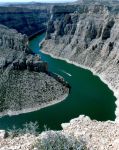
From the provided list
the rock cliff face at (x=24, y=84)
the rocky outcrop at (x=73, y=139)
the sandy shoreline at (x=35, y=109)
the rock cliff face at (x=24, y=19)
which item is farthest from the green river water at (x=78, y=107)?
the rock cliff face at (x=24, y=19)

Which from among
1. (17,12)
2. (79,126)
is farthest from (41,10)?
(79,126)

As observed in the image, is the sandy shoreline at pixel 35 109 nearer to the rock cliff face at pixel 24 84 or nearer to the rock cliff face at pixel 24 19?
the rock cliff face at pixel 24 84

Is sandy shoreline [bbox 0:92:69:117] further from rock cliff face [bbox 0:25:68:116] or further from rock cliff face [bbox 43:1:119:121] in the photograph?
rock cliff face [bbox 43:1:119:121]

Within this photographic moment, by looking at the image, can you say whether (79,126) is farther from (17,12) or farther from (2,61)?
(17,12)

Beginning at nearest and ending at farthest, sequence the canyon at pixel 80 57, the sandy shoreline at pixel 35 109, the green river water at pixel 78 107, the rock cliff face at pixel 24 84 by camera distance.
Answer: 1. the canyon at pixel 80 57
2. the green river water at pixel 78 107
3. the sandy shoreline at pixel 35 109
4. the rock cliff face at pixel 24 84

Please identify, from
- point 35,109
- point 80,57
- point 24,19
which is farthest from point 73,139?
point 24,19
